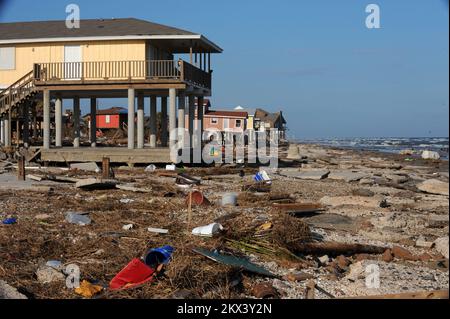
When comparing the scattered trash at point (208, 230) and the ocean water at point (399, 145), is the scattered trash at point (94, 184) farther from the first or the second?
the ocean water at point (399, 145)

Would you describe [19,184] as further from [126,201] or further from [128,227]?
[128,227]

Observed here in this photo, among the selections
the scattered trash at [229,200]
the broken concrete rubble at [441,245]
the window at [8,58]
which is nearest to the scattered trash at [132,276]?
the broken concrete rubble at [441,245]

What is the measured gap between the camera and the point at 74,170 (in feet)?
68.6

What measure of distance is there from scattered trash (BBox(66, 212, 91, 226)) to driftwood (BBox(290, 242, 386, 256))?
152 inches

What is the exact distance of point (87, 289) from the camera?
6.02 meters

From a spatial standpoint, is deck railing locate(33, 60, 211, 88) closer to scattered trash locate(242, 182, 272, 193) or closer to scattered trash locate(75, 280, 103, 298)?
scattered trash locate(242, 182, 272, 193)

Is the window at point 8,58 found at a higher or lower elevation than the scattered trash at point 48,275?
higher

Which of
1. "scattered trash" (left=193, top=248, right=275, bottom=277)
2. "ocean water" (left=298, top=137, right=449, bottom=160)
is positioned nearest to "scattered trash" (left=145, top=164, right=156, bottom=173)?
"scattered trash" (left=193, top=248, right=275, bottom=277)

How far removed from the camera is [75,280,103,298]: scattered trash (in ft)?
19.5

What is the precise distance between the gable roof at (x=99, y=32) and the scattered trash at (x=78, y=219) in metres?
15.6

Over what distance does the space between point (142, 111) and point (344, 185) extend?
36.7 feet

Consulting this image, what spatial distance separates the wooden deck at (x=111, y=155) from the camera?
22.6 m
